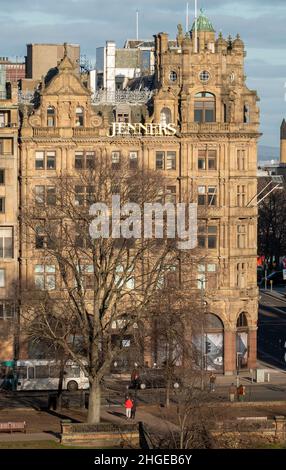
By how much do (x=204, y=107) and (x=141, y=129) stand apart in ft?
17.2

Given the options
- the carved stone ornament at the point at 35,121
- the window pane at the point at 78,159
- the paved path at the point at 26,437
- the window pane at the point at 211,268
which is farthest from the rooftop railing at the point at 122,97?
the paved path at the point at 26,437

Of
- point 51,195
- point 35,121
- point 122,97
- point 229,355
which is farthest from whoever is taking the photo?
point 122,97

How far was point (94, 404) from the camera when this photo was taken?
11038 cm

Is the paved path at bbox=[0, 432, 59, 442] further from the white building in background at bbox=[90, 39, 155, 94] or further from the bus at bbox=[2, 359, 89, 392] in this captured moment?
the white building in background at bbox=[90, 39, 155, 94]

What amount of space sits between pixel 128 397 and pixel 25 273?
24.6 m

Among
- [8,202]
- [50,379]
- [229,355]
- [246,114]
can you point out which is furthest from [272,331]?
[50,379]

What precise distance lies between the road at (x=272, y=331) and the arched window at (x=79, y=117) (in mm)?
24136

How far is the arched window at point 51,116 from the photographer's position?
137 metres

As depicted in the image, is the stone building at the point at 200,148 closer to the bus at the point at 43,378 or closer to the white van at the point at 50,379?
the bus at the point at 43,378

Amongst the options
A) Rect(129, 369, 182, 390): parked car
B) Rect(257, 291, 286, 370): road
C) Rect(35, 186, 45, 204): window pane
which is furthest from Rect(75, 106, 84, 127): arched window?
Rect(257, 291, 286, 370): road

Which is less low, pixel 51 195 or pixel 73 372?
pixel 51 195

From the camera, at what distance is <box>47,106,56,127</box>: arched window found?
451 ft

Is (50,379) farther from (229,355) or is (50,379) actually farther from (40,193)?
(229,355)

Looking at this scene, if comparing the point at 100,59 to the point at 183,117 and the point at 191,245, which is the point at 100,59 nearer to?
the point at 183,117
